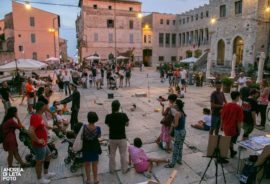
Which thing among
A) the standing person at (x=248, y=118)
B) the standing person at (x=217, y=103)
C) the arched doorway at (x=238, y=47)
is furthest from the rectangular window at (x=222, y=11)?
the standing person at (x=248, y=118)

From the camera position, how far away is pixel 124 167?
4715mm

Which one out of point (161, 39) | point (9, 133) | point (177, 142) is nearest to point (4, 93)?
point (9, 133)

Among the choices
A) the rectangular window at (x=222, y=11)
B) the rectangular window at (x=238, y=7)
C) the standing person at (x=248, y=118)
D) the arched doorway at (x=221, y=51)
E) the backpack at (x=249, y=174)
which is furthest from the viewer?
the arched doorway at (x=221, y=51)

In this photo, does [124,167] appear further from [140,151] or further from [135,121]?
[135,121]

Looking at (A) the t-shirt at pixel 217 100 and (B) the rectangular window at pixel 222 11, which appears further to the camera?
(B) the rectangular window at pixel 222 11

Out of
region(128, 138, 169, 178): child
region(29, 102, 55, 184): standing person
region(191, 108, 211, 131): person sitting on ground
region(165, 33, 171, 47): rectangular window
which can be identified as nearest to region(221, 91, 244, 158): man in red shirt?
region(128, 138, 169, 178): child

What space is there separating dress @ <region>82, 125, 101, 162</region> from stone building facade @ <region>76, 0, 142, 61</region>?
3824cm

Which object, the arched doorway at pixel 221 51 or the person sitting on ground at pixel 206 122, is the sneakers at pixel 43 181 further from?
the arched doorway at pixel 221 51

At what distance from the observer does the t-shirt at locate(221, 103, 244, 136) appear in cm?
493

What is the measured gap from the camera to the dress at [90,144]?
4.02 metres

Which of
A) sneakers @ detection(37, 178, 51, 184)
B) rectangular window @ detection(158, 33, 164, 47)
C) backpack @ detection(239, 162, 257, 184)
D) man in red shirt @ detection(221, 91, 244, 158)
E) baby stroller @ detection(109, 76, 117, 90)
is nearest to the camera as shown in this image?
backpack @ detection(239, 162, 257, 184)

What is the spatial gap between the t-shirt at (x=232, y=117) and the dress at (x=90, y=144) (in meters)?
3.16

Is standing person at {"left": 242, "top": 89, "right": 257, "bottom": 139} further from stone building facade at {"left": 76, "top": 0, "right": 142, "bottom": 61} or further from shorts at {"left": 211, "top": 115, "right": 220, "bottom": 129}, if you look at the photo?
stone building facade at {"left": 76, "top": 0, "right": 142, "bottom": 61}

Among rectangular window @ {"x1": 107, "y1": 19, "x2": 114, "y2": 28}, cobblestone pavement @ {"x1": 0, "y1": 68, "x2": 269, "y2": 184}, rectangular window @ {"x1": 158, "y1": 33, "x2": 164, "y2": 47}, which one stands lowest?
cobblestone pavement @ {"x1": 0, "y1": 68, "x2": 269, "y2": 184}
